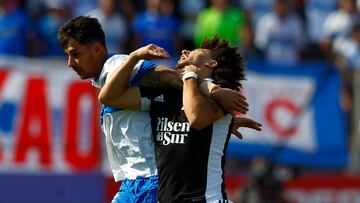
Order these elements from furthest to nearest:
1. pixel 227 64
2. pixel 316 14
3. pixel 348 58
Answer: pixel 316 14, pixel 348 58, pixel 227 64

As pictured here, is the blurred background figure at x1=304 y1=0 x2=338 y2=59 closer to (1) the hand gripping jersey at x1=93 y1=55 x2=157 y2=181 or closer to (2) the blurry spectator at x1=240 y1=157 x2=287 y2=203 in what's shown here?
(2) the blurry spectator at x1=240 y1=157 x2=287 y2=203

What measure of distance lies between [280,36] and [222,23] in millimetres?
880

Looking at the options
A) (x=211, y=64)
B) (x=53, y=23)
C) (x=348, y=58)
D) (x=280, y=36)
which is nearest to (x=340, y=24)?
(x=348, y=58)

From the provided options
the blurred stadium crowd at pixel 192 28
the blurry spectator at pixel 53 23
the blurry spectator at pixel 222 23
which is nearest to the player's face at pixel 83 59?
the blurred stadium crowd at pixel 192 28

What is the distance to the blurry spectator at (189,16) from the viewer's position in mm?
17250

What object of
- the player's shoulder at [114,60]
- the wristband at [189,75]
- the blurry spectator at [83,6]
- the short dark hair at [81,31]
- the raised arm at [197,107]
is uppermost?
the blurry spectator at [83,6]

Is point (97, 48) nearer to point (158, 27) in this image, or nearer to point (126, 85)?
point (126, 85)

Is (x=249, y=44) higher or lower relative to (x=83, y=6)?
lower

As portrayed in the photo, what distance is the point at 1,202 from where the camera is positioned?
14.8 m

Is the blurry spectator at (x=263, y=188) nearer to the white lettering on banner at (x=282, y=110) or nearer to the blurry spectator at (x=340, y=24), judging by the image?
the white lettering on banner at (x=282, y=110)

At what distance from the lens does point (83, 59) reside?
25.5 ft

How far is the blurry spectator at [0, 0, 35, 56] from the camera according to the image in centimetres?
1550

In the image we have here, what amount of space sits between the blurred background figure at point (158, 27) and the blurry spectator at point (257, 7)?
164 centimetres

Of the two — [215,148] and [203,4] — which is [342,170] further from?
[215,148]
